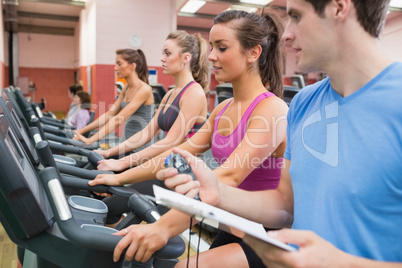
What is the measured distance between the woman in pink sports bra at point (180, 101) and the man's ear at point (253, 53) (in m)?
0.83

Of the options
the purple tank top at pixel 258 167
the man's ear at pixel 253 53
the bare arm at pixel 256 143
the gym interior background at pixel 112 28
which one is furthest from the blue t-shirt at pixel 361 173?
the gym interior background at pixel 112 28

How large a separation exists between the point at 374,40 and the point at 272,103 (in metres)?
0.61

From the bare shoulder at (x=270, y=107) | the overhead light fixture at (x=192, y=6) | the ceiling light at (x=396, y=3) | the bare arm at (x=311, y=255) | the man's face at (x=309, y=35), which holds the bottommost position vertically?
the bare arm at (x=311, y=255)

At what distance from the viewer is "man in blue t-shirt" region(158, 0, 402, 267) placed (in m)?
0.75

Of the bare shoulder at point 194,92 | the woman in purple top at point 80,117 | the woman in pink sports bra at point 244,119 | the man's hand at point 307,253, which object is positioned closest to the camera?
the man's hand at point 307,253

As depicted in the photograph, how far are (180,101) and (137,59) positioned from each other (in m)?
1.46

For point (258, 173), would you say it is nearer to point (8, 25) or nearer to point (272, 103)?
point (272, 103)

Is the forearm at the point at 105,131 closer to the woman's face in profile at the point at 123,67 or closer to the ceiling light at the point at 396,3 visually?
the woman's face in profile at the point at 123,67

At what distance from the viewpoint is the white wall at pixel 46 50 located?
16.2 m

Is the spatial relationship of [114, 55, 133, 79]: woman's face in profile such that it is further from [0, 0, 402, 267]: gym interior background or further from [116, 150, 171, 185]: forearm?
[0, 0, 402, 267]: gym interior background

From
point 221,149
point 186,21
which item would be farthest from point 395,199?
point 186,21

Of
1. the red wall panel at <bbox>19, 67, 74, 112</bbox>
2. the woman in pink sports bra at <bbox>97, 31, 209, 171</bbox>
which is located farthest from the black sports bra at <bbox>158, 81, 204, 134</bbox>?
the red wall panel at <bbox>19, 67, 74, 112</bbox>

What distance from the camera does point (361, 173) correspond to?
0.79m

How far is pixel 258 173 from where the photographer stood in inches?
57.0
